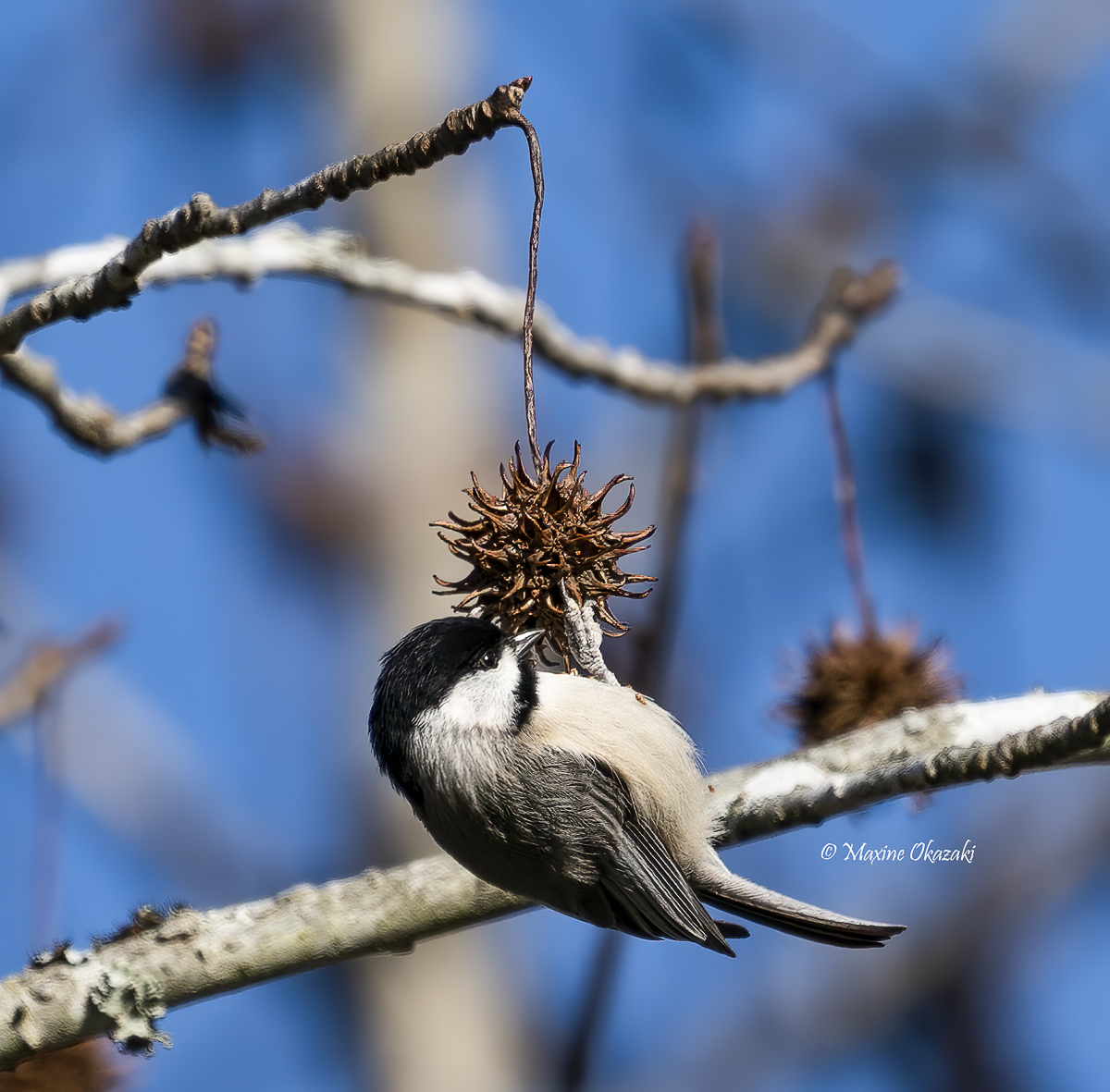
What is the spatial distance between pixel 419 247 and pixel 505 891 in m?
5.27

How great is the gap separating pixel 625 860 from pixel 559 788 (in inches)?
8.2

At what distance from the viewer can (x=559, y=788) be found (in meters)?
2.77

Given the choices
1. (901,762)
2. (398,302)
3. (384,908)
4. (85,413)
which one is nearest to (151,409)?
(85,413)

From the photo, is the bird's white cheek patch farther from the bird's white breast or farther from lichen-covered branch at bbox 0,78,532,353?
lichen-covered branch at bbox 0,78,532,353

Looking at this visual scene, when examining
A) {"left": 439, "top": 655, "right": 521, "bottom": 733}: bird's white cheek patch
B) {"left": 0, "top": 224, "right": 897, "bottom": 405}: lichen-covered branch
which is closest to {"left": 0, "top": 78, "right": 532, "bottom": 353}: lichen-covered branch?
{"left": 0, "top": 224, "right": 897, "bottom": 405}: lichen-covered branch

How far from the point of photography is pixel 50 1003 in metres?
2.38

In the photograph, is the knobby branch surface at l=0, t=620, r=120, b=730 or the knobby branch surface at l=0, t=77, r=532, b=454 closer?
the knobby branch surface at l=0, t=77, r=532, b=454

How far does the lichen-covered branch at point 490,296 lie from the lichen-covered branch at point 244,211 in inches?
11.8

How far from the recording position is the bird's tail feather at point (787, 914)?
9.02 ft

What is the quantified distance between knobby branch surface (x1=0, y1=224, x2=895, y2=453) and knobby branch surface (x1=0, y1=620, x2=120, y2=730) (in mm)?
558

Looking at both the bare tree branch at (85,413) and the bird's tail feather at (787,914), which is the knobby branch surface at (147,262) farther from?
the bird's tail feather at (787,914)

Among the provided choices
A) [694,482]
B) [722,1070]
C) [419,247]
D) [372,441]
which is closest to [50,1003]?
[694,482]

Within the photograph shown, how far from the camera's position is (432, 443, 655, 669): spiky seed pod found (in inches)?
91.1

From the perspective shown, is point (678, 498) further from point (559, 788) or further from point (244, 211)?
point (244, 211)
